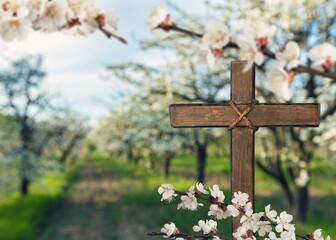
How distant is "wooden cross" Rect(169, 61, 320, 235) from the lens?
2.75 meters

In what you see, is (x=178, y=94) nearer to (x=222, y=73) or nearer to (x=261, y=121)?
(x=222, y=73)

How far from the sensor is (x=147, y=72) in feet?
37.6

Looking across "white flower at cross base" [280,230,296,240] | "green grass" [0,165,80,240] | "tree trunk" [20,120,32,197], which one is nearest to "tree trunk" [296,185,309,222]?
"green grass" [0,165,80,240]

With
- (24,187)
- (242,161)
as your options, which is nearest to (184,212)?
(24,187)

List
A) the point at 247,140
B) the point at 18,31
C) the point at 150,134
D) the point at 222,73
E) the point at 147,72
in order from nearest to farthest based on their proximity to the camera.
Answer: the point at 18,31 → the point at 247,140 → the point at 222,73 → the point at 147,72 → the point at 150,134

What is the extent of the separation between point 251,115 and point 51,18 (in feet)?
4.14

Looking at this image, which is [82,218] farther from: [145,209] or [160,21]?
[160,21]

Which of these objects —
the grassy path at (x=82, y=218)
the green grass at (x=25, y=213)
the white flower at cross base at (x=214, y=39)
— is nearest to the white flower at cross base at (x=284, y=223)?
the white flower at cross base at (x=214, y=39)

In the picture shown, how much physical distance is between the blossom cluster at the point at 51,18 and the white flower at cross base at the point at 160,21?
0.58ft

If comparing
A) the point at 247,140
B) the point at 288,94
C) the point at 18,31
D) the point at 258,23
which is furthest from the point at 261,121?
the point at 18,31

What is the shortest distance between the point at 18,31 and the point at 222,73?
8.91 m

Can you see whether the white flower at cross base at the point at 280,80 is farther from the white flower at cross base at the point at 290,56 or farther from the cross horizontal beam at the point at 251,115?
the cross horizontal beam at the point at 251,115

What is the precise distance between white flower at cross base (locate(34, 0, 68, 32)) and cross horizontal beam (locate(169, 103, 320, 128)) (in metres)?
0.95

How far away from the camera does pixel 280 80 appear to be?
2.18m
